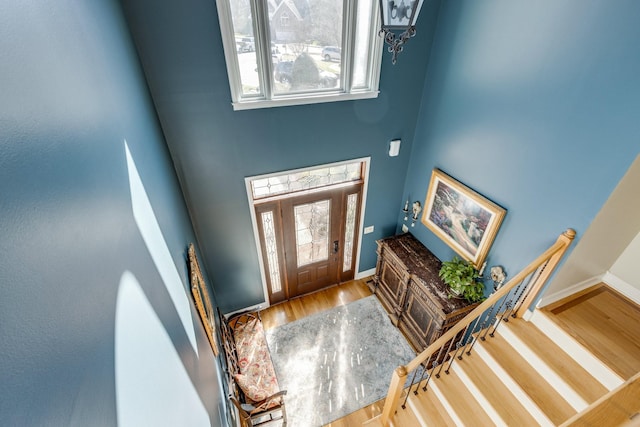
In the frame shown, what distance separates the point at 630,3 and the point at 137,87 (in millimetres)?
3718

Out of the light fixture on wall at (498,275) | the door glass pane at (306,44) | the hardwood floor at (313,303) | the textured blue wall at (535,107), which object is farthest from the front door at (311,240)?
the light fixture on wall at (498,275)

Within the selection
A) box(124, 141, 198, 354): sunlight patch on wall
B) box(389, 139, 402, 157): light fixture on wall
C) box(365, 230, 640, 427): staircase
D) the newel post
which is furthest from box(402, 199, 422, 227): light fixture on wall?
box(124, 141, 198, 354): sunlight patch on wall

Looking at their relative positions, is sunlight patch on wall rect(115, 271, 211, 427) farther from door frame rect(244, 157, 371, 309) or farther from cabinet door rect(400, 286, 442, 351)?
cabinet door rect(400, 286, 442, 351)

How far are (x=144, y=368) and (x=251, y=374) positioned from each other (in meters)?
2.62

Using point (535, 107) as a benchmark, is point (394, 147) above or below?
below

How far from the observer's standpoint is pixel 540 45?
2.68 m

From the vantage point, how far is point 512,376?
2.85 m

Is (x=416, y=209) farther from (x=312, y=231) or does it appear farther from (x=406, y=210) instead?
(x=312, y=231)

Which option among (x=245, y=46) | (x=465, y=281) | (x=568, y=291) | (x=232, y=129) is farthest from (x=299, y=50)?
(x=568, y=291)

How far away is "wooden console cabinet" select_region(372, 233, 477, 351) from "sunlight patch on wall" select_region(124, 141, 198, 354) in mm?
2879

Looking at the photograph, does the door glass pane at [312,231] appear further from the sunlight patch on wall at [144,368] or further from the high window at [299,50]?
the sunlight patch on wall at [144,368]

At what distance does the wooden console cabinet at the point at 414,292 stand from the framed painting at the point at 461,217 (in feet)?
1.61

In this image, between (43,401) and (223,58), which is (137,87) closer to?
(223,58)

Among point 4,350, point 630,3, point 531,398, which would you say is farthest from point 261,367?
point 630,3
